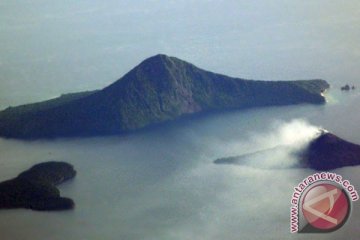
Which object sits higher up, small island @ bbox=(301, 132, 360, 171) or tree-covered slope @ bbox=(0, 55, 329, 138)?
tree-covered slope @ bbox=(0, 55, 329, 138)

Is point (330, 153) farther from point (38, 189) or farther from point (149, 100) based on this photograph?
point (38, 189)

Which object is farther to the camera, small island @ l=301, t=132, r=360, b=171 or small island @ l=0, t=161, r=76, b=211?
small island @ l=301, t=132, r=360, b=171

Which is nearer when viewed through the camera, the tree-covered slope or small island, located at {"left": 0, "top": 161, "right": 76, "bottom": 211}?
small island, located at {"left": 0, "top": 161, "right": 76, "bottom": 211}

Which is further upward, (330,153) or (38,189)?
(330,153)

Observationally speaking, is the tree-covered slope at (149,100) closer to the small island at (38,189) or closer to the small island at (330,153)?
the small island at (38,189)

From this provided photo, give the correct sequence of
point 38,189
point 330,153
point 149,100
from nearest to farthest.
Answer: point 38,189 → point 330,153 → point 149,100

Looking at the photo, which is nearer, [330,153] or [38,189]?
[38,189]

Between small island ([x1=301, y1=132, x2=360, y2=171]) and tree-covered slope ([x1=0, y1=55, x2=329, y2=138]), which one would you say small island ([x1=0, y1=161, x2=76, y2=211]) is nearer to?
tree-covered slope ([x1=0, y1=55, x2=329, y2=138])

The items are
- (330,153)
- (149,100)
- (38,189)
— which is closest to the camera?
(38,189)
